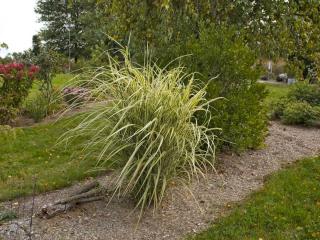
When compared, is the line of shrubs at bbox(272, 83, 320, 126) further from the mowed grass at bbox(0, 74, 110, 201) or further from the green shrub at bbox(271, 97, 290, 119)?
the mowed grass at bbox(0, 74, 110, 201)

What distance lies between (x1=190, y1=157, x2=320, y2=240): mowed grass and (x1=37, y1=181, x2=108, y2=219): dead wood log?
3.82 ft

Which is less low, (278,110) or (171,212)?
(278,110)

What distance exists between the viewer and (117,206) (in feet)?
14.0

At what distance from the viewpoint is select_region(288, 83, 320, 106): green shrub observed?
9273 mm

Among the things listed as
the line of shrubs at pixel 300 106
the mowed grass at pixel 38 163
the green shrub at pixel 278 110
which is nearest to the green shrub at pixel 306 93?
the line of shrubs at pixel 300 106

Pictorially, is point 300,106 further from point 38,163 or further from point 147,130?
point 147,130

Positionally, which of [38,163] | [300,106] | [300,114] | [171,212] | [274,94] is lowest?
[38,163]

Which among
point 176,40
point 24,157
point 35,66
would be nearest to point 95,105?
point 176,40

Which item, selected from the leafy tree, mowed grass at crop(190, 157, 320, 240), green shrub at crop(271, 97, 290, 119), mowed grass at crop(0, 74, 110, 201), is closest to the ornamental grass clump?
mowed grass at crop(190, 157, 320, 240)

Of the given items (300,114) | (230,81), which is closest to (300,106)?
(300,114)

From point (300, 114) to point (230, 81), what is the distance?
303 centimetres

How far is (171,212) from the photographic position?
165 inches

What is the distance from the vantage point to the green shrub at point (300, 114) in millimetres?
8180

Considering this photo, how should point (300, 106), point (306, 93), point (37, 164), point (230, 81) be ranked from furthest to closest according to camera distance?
point (306, 93) < point (300, 106) < point (37, 164) < point (230, 81)
